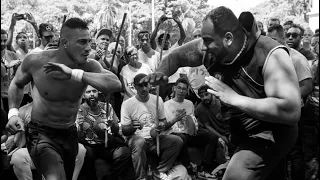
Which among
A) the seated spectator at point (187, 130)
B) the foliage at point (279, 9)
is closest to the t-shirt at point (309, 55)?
the seated spectator at point (187, 130)

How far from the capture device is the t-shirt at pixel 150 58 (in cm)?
882

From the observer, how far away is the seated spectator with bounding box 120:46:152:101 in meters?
8.20

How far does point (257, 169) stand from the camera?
398cm

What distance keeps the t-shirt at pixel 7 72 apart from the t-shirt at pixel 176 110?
90.6 inches

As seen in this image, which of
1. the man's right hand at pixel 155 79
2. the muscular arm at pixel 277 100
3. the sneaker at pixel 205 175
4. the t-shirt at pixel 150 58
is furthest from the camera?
the t-shirt at pixel 150 58

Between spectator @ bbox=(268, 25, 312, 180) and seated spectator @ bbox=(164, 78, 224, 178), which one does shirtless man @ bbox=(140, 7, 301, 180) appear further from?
seated spectator @ bbox=(164, 78, 224, 178)

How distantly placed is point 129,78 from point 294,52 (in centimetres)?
279

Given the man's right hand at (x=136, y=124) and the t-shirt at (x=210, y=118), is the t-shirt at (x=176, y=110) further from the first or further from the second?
the man's right hand at (x=136, y=124)

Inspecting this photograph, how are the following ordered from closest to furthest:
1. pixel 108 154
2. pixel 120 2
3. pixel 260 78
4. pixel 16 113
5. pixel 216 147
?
pixel 260 78 < pixel 16 113 < pixel 108 154 < pixel 216 147 < pixel 120 2

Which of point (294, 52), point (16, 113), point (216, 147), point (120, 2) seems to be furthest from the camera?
point (120, 2)

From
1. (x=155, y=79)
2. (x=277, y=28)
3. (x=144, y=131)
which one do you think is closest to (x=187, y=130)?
(x=144, y=131)

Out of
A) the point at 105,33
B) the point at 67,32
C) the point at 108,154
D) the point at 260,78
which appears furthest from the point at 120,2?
the point at 260,78

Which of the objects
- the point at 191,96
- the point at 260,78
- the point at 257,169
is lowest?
the point at 191,96

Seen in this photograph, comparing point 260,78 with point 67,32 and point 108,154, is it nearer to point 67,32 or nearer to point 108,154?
point 67,32
